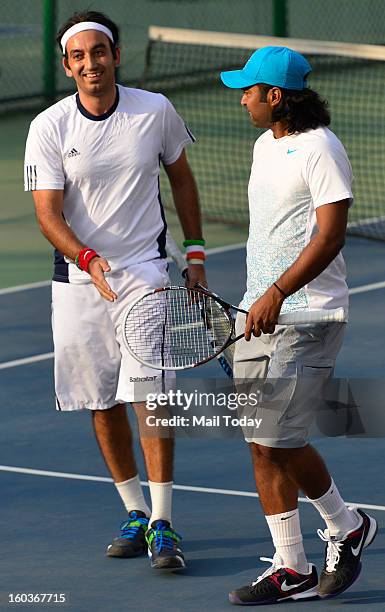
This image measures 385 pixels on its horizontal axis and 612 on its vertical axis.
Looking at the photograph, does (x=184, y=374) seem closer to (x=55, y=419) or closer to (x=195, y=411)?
(x=55, y=419)

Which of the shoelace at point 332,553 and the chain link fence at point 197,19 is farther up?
the shoelace at point 332,553

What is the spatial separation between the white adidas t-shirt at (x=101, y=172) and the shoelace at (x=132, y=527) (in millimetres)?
1002

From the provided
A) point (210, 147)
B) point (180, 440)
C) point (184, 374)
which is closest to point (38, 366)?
point (184, 374)

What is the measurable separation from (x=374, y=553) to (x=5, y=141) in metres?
12.2

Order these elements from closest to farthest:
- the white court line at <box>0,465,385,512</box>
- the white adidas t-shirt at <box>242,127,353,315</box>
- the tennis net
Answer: the white adidas t-shirt at <box>242,127,353,315</box>, the white court line at <box>0,465,385,512</box>, the tennis net

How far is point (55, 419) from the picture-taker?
8.86m

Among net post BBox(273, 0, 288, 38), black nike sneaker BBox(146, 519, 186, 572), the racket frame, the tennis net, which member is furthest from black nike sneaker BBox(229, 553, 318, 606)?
net post BBox(273, 0, 288, 38)

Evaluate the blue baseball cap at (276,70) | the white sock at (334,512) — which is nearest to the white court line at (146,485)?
the white sock at (334,512)

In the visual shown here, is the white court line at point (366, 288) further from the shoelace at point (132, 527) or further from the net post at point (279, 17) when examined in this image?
the net post at point (279, 17)

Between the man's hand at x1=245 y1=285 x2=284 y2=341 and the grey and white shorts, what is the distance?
133 millimetres

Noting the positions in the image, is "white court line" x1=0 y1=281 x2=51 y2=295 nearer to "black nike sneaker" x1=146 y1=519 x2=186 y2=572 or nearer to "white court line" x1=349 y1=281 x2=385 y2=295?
"white court line" x1=349 y1=281 x2=385 y2=295

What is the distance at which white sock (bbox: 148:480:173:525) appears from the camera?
674 cm

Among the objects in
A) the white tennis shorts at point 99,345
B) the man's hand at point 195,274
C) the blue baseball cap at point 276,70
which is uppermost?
the blue baseball cap at point 276,70

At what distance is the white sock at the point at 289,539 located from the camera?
20.4 ft
